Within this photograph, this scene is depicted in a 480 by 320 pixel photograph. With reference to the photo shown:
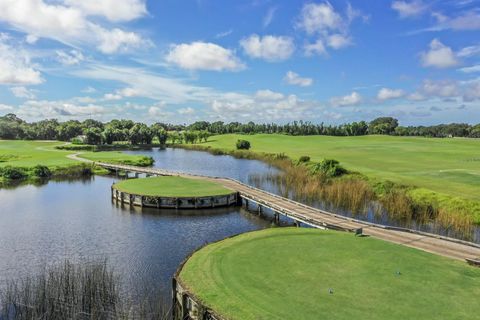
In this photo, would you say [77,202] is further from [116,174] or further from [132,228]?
[116,174]

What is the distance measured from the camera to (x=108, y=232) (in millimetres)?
38000

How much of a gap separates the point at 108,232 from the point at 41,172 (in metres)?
45.1

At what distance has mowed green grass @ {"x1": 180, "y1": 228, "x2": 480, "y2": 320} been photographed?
17719 mm

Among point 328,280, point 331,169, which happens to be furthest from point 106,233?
point 331,169

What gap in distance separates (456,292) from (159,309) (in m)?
14.8

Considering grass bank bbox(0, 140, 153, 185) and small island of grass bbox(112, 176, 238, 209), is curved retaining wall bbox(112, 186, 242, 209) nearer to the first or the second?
small island of grass bbox(112, 176, 238, 209)

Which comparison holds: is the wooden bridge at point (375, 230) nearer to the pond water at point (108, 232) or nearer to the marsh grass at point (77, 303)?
the pond water at point (108, 232)

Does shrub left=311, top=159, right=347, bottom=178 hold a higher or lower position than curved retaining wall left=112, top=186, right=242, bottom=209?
higher

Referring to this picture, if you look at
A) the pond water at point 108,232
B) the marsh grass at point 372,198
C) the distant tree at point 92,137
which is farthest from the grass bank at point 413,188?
the distant tree at point 92,137

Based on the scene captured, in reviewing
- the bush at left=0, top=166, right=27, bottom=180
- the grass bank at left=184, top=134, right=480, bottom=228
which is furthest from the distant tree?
the grass bank at left=184, top=134, right=480, bottom=228

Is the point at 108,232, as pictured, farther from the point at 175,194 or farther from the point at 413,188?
the point at 413,188

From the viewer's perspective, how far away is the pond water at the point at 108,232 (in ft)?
93.1

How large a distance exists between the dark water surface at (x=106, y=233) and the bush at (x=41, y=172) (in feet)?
52.0

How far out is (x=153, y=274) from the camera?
2658 centimetres
